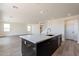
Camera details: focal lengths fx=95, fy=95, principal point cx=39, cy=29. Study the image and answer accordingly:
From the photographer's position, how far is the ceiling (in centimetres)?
167

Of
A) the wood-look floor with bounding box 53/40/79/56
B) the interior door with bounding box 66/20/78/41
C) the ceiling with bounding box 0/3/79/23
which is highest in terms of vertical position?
the ceiling with bounding box 0/3/79/23

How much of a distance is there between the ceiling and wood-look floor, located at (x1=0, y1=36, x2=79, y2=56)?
1.21 feet

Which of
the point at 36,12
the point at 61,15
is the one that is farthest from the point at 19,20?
the point at 61,15

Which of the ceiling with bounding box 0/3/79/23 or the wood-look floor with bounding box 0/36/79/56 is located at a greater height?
the ceiling with bounding box 0/3/79/23

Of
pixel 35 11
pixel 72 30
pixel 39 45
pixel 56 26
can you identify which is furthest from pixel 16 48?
pixel 72 30

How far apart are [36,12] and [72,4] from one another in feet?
2.13

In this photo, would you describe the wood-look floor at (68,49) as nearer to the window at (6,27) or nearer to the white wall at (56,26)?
the white wall at (56,26)

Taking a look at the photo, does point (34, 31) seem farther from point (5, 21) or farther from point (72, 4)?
point (72, 4)

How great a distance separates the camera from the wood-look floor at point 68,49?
5.53 ft

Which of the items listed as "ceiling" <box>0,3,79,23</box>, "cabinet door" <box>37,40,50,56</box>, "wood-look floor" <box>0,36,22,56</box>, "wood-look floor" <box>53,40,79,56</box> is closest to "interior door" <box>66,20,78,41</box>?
"wood-look floor" <box>53,40,79,56</box>

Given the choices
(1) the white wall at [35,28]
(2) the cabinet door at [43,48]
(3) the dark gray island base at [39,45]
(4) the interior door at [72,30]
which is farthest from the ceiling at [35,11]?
(2) the cabinet door at [43,48]

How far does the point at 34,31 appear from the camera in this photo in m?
1.85

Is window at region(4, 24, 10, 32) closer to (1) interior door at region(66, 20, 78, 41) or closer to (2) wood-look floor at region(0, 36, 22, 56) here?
(2) wood-look floor at region(0, 36, 22, 56)

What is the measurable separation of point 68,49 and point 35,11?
929 millimetres
